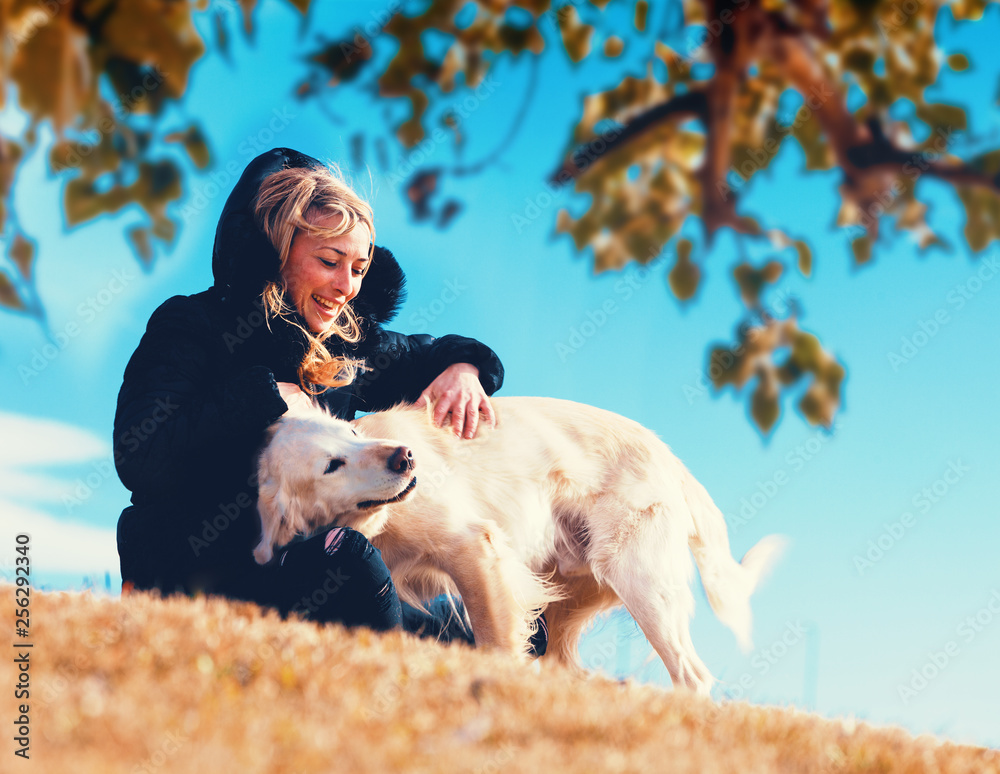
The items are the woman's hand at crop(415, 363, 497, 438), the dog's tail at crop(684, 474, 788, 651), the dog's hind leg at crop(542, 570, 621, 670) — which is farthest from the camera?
the dog's hind leg at crop(542, 570, 621, 670)

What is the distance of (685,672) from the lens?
163 inches

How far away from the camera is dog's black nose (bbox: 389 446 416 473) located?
354 centimetres

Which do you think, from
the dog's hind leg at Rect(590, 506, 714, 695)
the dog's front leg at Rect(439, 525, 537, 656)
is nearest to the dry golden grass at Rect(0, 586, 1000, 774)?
the dog's front leg at Rect(439, 525, 537, 656)

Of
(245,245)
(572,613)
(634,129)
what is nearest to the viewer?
(634,129)

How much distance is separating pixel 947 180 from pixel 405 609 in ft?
10.5

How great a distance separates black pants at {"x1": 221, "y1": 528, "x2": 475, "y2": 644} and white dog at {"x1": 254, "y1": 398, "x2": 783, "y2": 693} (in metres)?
0.13

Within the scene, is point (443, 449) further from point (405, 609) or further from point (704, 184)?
point (704, 184)

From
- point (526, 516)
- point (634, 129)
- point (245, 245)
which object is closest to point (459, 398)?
point (526, 516)

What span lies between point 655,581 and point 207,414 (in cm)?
246

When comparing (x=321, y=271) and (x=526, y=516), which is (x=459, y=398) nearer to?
(x=526, y=516)

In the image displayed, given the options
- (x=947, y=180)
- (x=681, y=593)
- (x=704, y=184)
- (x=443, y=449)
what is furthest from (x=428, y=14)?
(x=681, y=593)

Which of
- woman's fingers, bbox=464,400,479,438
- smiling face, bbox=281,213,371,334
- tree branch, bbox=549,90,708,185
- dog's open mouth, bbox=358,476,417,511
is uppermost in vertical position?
tree branch, bbox=549,90,708,185

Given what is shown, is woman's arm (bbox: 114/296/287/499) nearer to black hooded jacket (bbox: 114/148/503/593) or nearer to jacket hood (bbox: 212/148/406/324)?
black hooded jacket (bbox: 114/148/503/593)

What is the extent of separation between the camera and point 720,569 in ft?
15.6
